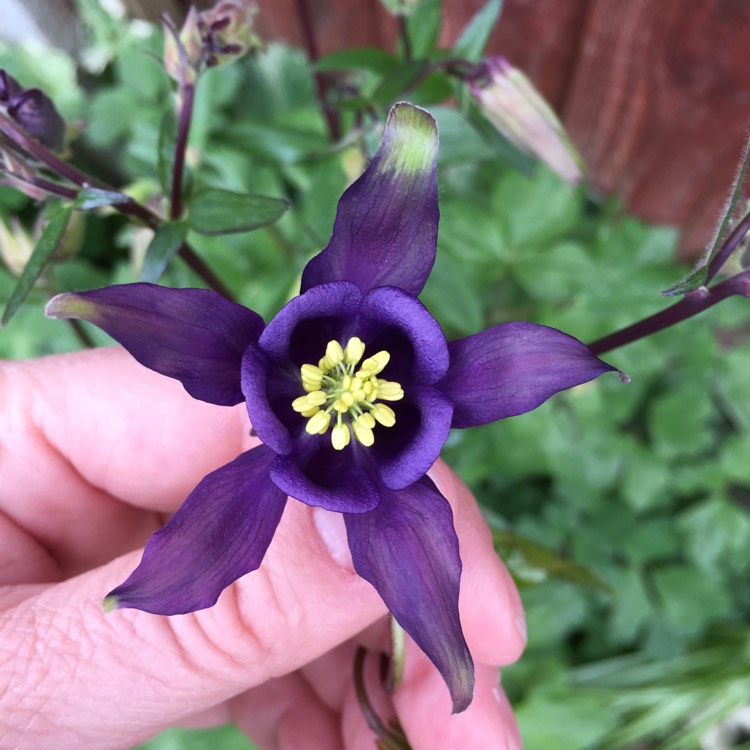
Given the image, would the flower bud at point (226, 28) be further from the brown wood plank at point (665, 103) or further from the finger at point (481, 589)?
the brown wood plank at point (665, 103)

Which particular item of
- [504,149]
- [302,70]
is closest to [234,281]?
[302,70]

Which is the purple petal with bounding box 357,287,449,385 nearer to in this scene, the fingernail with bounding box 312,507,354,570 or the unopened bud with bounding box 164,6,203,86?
the fingernail with bounding box 312,507,354,570

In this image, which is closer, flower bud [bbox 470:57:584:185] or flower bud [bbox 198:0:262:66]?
flower bud [bbox 198:0:262:66]

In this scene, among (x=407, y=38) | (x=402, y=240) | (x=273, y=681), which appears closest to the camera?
(x=402, y=240)

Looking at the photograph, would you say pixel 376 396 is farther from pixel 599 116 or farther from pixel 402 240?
pixel 599 116

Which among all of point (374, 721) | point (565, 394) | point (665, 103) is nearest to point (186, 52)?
point (374, 721)

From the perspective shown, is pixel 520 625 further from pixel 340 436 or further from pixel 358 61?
pixel 358 61

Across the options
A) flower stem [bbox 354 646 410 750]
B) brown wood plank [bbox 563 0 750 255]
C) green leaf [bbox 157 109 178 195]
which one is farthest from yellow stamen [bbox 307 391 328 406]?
brown wood plank [bbox 563 0 750 255]
